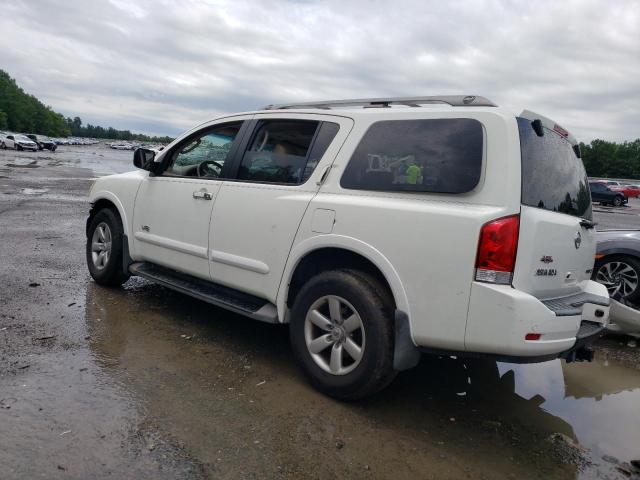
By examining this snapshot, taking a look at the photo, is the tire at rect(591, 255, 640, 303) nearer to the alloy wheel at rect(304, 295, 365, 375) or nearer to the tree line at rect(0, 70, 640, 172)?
the alloy wheel at rect(304, 295, 365, 375)

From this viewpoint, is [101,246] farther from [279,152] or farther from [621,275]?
[621,275]

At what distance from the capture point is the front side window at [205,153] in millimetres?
4496

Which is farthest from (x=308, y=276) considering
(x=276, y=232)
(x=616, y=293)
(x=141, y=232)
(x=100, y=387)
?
(x=616, y=293)

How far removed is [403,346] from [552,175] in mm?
1433

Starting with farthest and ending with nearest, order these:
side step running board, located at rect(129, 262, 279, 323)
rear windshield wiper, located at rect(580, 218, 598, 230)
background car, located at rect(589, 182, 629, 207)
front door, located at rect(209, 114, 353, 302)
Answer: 1. background car, located at rect(589, 182, 629, 207)
2. side step running board, located at rect(129, 262, 279, 323)
3. front door, located at rect(209, 114, 353, 302)
4. rear windshield wiper, located at rect(580, 218, 598, 230)

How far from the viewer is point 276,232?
3.73 m

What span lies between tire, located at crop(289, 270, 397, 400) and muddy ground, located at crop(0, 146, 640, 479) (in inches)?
7.5

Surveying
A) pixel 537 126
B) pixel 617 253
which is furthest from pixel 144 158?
pixel 617 253

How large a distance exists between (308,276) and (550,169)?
1.75 metres

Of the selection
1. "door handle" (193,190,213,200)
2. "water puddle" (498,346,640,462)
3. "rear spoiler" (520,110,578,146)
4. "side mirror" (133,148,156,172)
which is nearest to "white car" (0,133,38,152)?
"side mirror" (133,148,156,172)

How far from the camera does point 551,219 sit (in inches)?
121

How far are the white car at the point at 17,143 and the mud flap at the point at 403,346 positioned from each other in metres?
53.7

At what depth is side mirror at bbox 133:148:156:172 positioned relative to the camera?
5.07m

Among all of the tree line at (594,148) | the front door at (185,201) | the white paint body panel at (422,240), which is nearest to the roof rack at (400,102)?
the white paint body panel at (422,240)
